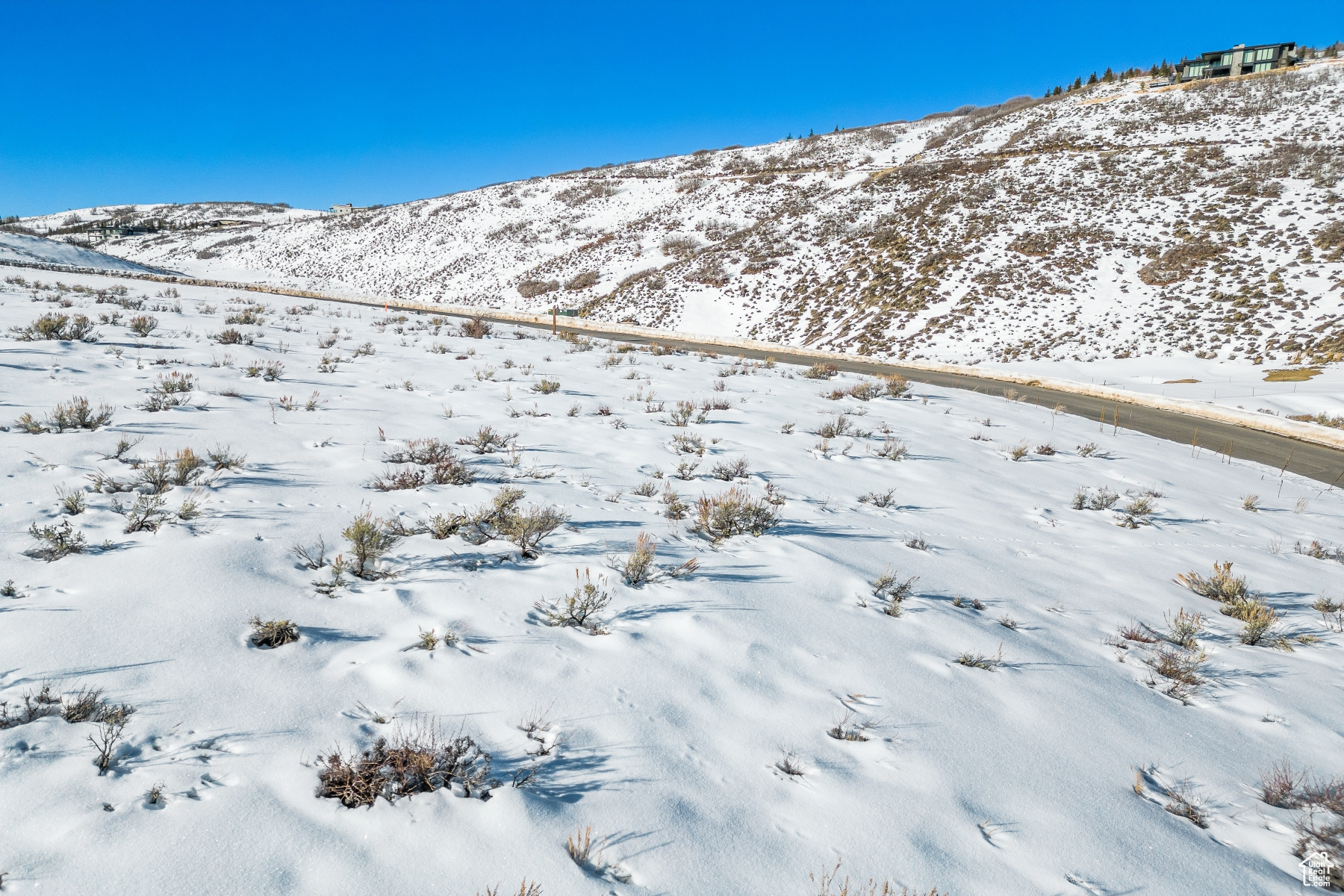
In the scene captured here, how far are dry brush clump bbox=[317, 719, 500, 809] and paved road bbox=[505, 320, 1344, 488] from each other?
454 inches

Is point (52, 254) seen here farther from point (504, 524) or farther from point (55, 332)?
point (504, 524)

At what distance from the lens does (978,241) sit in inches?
1444

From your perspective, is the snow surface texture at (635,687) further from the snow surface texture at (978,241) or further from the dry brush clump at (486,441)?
the snow surface texture at (978,241)

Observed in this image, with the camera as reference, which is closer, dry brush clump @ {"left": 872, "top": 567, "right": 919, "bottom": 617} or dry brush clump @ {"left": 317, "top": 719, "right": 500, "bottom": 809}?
dry brush clump @ {"left": 317, "top": 719, "right": 500, "bottom": 809}

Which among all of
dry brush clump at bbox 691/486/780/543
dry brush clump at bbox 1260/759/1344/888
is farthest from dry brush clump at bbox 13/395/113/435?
dry brush clump at bbox 1260/759/1344/888

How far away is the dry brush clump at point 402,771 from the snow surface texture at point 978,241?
28.5m

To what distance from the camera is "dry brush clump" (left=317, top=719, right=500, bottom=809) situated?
84.0 inches

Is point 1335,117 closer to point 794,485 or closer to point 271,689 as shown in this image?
point 794,485

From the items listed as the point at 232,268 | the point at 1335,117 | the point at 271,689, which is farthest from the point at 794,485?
the point at 232,268

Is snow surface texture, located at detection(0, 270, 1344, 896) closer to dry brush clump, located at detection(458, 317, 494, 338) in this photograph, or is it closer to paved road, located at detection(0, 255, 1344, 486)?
paved road, located at detection(0, 255, 1344, 486)

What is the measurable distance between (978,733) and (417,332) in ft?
51.4

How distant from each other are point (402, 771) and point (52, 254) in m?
66.2

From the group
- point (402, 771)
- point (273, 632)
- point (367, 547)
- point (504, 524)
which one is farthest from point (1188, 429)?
point (273, 632)

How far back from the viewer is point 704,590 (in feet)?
12.5
